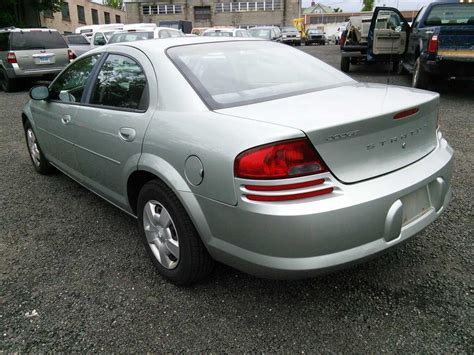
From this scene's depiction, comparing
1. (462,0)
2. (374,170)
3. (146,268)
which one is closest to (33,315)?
(146,268)

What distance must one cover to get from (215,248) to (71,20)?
42946 mm

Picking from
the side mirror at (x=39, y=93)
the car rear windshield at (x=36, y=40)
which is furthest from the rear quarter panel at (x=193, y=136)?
the car rear windshield at (x=36, y=40)

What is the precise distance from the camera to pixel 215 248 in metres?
2.24

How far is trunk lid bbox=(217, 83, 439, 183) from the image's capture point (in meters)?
2.03

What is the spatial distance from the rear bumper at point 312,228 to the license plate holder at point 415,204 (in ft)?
0.13

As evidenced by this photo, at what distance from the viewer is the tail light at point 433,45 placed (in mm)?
7770

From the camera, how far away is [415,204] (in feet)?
7.41

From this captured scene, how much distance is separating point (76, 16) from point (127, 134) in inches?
1713

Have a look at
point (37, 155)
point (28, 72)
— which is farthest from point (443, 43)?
point (28, 72)

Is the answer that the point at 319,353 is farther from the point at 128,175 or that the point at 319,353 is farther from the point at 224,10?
the point at 224,10

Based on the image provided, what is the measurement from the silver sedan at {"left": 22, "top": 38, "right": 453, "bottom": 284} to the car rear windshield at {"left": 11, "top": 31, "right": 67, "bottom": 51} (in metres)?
10.0

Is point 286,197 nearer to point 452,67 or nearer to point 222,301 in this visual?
point 222,301

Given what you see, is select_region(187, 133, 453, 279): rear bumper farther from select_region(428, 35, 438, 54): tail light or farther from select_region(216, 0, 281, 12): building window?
select_region(216, 0, 281, 12): building window

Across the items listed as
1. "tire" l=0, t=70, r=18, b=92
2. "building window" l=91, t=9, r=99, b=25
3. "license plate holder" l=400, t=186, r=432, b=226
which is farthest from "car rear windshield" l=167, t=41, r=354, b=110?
"building window" l=91, t=9, r=99, b=25
